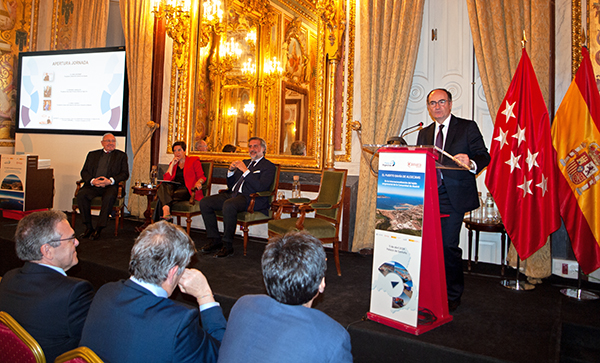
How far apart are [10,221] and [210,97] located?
3295 mm

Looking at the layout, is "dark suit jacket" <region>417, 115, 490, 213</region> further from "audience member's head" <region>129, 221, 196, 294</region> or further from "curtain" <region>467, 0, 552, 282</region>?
"audience member's head" <region>129, 221, 196, 294</region>

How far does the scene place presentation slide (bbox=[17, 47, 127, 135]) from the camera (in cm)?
607

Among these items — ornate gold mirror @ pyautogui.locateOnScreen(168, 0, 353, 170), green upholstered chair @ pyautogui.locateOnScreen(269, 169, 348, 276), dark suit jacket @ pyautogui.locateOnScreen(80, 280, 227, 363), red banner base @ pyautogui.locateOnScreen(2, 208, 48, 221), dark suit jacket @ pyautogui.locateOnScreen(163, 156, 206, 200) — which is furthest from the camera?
→ red banner base @ pyautogui.locateOnScreen(2, 208, 48, 221)

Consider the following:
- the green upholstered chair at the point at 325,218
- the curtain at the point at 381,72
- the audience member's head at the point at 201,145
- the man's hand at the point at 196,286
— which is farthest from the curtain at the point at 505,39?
the audience member's head at the point at 201,145

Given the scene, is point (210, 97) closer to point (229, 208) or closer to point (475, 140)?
Result: point (229, 208)

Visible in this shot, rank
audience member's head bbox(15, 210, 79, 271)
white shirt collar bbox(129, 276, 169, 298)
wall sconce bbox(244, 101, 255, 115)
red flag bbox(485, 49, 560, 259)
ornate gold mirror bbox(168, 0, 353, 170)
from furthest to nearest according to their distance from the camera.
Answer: wall sconce bbox(244, 101, 255, 115), ornate gold mirror bbox(168, 0, 353, 170), red flag bbox(485, 49, 560, 259), audience member's head bbox(15, 210, 79, 271), white shirt collar bbox(129, 276, 169, 298)

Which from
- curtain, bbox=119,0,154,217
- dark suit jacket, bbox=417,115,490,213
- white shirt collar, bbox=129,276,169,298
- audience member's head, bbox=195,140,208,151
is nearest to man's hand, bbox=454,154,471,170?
dark suit jacket, bbox=417,115,490,213

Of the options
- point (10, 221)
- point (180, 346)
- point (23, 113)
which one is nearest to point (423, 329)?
point (180, 346)

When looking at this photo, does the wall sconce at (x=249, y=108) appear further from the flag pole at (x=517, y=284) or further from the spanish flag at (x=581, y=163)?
the spanish flag at (x=581, y=163)

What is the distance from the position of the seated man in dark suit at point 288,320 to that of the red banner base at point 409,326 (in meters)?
1.26

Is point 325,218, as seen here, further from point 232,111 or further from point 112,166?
point 112,166

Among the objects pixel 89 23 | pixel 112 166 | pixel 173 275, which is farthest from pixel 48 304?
pixel 89 23

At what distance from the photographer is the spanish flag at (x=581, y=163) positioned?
9.88 feet

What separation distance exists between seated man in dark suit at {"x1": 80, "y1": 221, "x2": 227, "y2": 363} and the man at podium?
179 centimetres
